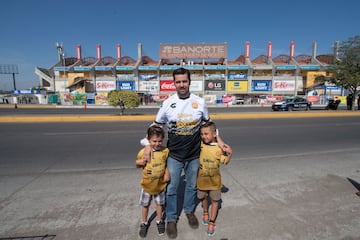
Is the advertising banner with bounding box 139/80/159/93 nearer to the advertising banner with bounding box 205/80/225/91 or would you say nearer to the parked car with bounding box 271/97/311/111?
the advertising banner with bounding box 205/80/225/91

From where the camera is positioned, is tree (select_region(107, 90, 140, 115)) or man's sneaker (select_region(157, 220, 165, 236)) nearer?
man's sneaker (select_region(157, 220, 165, 236))

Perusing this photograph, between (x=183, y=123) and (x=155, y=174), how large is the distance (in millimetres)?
668

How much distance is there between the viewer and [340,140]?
260 inches

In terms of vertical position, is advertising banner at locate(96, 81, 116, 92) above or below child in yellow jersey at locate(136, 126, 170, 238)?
above

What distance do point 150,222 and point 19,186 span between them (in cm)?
268

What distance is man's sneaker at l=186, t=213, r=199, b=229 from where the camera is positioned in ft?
7.27

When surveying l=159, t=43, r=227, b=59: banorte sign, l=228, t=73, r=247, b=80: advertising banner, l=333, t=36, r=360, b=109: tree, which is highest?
l=159, t=43, r=227, b=59: banorte sign

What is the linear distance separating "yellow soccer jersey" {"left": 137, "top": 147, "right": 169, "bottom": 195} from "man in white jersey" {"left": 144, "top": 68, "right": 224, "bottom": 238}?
0.29ft

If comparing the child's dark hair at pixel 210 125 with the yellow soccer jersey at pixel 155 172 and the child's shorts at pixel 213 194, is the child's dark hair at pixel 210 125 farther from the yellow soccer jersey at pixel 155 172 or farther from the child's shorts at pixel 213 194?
the child's shorts at pixel 213 194

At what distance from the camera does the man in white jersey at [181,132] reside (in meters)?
2.10

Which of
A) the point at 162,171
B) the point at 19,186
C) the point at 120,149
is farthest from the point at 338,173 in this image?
the point at 19,186

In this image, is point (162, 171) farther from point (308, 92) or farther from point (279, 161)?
point (308, 92)

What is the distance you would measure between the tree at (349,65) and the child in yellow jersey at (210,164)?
22.3 meters

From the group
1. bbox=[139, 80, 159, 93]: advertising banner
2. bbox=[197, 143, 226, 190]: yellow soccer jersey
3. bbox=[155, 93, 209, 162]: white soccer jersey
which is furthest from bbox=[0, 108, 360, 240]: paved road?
bbox=[139, 80, 159, 93]: advertising banner
